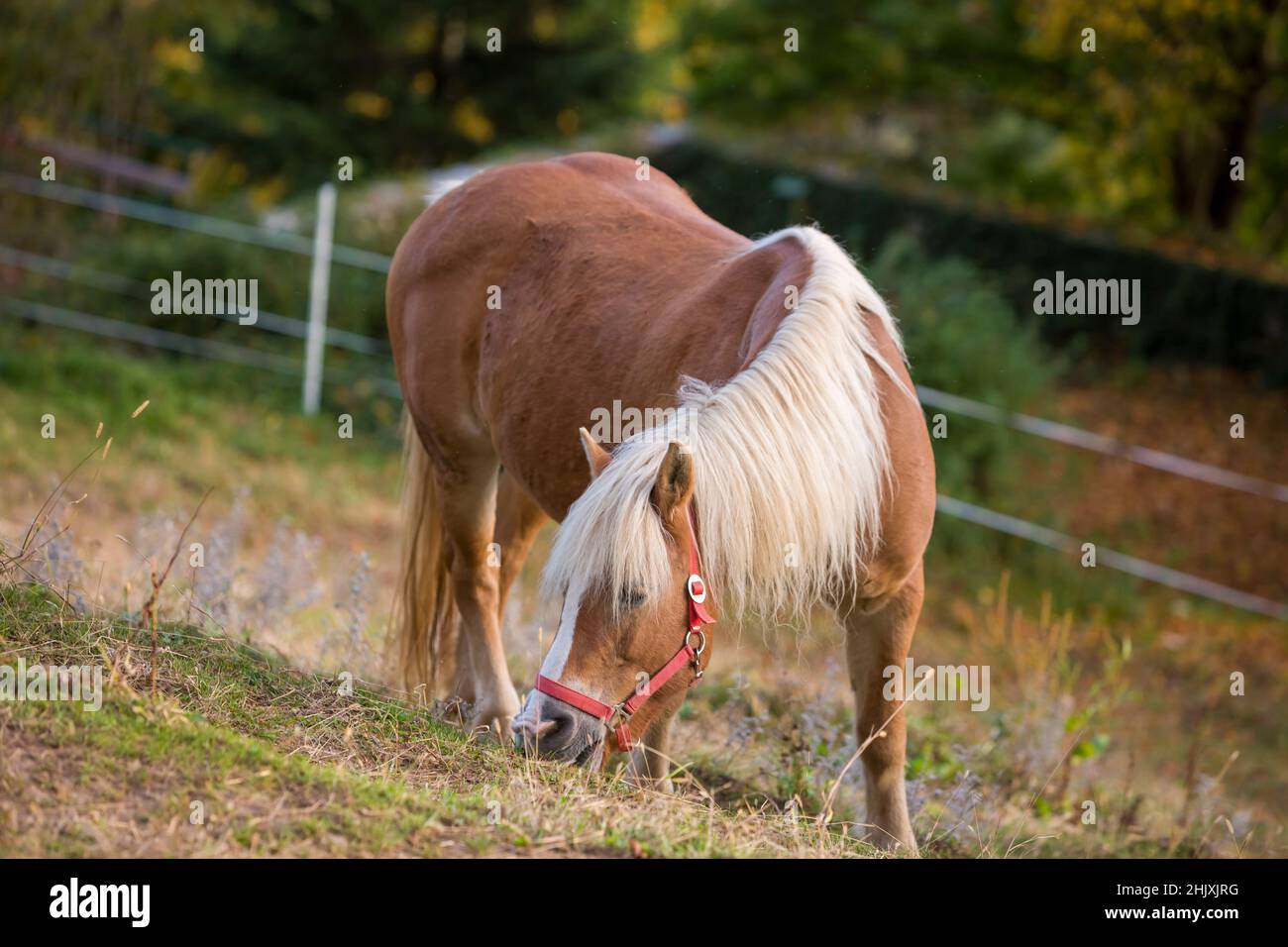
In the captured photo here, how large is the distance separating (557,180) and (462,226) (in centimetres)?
40

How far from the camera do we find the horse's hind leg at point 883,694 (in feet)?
12.6

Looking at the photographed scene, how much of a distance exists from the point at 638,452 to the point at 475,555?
189cm

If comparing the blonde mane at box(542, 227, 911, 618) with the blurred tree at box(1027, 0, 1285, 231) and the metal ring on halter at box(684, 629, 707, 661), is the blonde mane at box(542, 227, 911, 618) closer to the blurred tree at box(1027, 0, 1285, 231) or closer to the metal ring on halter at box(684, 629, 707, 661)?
the metal ring on halter at box(684, 629, 707, 661)

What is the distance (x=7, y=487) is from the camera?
25.1ft

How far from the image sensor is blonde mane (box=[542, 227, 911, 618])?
311cm

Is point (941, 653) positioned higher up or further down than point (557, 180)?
further down

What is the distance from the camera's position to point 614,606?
3.11 metres

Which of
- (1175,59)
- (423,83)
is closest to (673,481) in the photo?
(1175,59)
